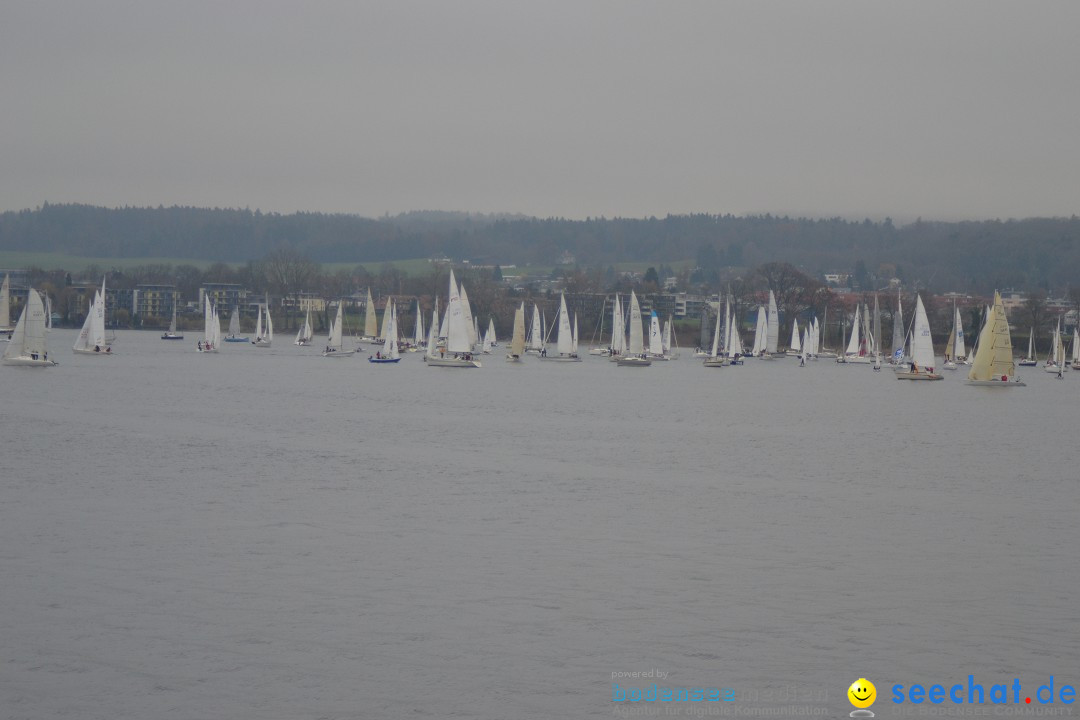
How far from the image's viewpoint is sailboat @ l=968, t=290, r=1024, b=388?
2176 inches

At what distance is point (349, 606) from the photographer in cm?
1312

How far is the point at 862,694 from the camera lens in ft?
34.7

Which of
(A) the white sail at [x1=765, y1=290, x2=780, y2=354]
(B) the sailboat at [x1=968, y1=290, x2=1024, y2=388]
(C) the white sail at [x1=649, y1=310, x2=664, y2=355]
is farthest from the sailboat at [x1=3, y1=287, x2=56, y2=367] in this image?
(A) the white sail at [x1=765, y1=290, x2=780, y2=354]

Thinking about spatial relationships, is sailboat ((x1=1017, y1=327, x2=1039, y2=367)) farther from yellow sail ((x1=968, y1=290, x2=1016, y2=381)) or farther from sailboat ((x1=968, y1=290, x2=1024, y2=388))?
yellow sail ((x1=968, y1=290, x2=1016, y2=381))

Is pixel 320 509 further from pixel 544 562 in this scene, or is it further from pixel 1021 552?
pixel 1021 552

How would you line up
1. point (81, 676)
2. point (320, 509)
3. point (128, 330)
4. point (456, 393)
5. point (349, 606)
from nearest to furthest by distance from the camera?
point (81, 676) < point (349, 606) < point (320, 509) < point (456, 393) < point (128, 330)

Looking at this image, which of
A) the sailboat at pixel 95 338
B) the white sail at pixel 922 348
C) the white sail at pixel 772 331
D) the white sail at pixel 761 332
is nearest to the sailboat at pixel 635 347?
the white sail at pixel 922 348

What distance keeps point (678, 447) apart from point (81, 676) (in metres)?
20.3

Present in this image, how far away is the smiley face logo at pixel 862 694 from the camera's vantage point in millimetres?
10500

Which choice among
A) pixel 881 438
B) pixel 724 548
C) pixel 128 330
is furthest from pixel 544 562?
pixel 128 330

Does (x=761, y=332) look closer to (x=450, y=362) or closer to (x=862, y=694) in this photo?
(x=450, y=362)

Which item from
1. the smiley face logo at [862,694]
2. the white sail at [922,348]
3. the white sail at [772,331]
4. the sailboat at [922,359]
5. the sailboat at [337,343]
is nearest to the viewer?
the smiley face logo at [862,694]

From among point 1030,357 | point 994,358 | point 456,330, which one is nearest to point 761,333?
point 1030,357

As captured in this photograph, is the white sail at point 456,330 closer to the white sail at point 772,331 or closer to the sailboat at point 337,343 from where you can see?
the sailboat at point 337,343
